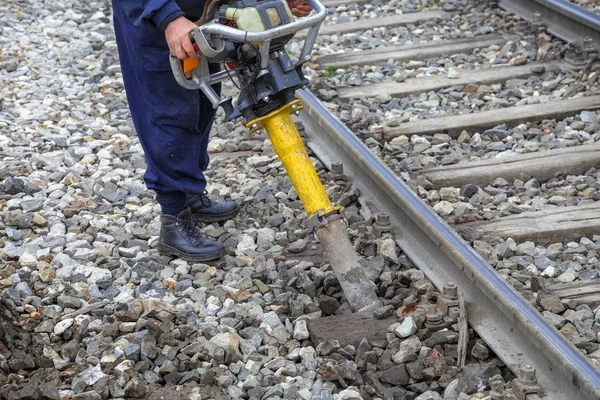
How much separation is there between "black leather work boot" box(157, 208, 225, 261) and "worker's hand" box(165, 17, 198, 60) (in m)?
1.09

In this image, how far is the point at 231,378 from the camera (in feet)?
11.8

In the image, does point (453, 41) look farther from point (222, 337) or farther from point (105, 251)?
point (222, 337)

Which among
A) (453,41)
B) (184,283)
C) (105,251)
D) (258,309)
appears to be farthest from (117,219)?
(453,41)

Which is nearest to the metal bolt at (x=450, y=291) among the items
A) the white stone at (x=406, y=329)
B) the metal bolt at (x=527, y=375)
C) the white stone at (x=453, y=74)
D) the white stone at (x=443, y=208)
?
the white stone at (x=406, y=329)

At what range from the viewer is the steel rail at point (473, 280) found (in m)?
3.24

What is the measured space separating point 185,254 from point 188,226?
0.58ft

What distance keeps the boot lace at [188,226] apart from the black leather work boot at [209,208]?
15 centimetres

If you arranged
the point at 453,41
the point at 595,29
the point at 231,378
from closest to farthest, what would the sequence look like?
the point at 231,378 → the point at 595,29 → the point at 453,41

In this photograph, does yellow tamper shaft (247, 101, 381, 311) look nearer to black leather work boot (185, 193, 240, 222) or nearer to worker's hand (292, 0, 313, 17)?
worker's hand (292, 0, 313, 17)

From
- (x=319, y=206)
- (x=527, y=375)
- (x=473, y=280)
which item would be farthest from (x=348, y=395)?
(x=319, y=206)

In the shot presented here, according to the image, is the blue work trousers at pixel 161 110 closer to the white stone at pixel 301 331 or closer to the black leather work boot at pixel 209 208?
the black leather work boot at pixel 209 208

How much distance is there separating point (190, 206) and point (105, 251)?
50 centimetres

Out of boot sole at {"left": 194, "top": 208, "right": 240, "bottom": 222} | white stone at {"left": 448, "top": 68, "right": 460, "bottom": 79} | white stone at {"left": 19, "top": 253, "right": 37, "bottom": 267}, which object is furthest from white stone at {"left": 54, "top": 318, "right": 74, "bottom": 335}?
white stone at {"left": 448, "top": 68, "right": 460, "bottom": 79}

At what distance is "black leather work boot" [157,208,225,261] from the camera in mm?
4543
